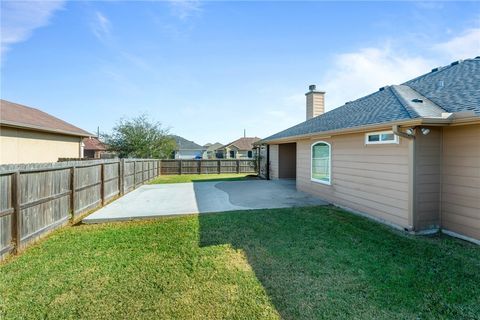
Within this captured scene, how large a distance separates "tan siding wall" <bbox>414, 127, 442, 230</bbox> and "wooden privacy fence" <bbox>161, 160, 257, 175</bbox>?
1629cm

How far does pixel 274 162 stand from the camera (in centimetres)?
1627

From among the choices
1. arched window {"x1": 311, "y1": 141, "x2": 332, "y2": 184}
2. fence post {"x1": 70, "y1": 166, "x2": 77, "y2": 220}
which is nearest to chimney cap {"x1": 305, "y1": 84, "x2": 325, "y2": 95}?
arched window {"x1": 311, "y1": 141, "x2": 332, "y2": 184}

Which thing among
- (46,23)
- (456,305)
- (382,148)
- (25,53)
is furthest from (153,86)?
(456,305)

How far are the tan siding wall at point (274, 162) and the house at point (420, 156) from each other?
7537 mm

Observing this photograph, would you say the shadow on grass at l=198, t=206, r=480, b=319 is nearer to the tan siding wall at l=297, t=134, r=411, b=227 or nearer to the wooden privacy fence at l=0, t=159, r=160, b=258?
the tan siding wall at l=297, t=134, r=411, b=227

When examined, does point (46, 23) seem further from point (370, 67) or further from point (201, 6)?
point (370, 67)

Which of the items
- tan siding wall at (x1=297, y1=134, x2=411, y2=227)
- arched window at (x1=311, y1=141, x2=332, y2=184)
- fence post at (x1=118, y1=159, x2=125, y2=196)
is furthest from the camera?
fence post at (x1=118, y1=159, x2=125, y2=196)

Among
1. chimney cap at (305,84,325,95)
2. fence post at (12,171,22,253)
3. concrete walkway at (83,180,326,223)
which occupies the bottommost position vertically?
concrete walkway at (83,180,326,223)

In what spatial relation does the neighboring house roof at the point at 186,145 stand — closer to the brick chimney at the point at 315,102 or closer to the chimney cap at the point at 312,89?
the chimney cap at the point at 312,89

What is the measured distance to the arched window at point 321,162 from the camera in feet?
29.6

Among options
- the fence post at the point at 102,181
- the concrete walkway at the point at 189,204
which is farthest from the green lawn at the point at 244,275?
the fence post at the point at 102,181

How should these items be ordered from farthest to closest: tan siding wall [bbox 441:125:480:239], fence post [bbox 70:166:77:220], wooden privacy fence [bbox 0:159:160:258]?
fence post [bbox 70:166:77:220]
tan siding wall [bbox 441:125:480:239]
wooden privacy fence [bbox 0:159:160:258]

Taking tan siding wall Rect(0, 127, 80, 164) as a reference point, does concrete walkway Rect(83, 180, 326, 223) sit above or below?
below

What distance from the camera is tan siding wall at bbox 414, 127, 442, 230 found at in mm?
5508
